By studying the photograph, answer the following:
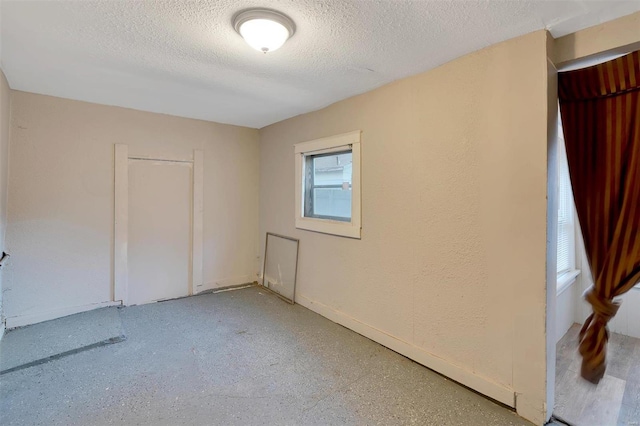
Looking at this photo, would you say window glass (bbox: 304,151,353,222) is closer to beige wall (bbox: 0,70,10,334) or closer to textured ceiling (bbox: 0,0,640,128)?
textured ceiling (bbox: 0,0,640,128)

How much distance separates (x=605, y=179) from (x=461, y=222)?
76 cm

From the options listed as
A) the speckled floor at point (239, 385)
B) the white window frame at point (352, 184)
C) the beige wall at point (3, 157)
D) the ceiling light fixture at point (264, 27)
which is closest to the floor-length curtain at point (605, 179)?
the speckled floor at point (239, 385)

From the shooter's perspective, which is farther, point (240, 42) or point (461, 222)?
point (461, 222)

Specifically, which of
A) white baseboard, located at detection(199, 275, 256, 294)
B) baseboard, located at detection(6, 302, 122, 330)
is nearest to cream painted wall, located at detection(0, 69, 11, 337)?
baseboard, located at detection(6, 302, 122, 330)

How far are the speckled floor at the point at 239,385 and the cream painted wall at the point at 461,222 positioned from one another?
25 cm

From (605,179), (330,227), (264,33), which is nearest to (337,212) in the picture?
(330,227)

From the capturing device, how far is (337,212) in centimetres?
328

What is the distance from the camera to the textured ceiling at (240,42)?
1532mm

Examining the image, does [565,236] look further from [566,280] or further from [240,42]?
[240,42]

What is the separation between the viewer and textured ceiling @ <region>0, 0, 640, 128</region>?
1.53 metres

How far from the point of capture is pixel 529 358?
5.78 feet

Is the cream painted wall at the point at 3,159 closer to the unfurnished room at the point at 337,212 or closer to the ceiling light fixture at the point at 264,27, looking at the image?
the unfurnished room at the point at 337,212

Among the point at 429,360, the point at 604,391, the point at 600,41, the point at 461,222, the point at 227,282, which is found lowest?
the point at 604,391

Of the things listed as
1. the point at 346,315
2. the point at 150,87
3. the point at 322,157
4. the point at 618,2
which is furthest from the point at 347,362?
the point at 150,87
